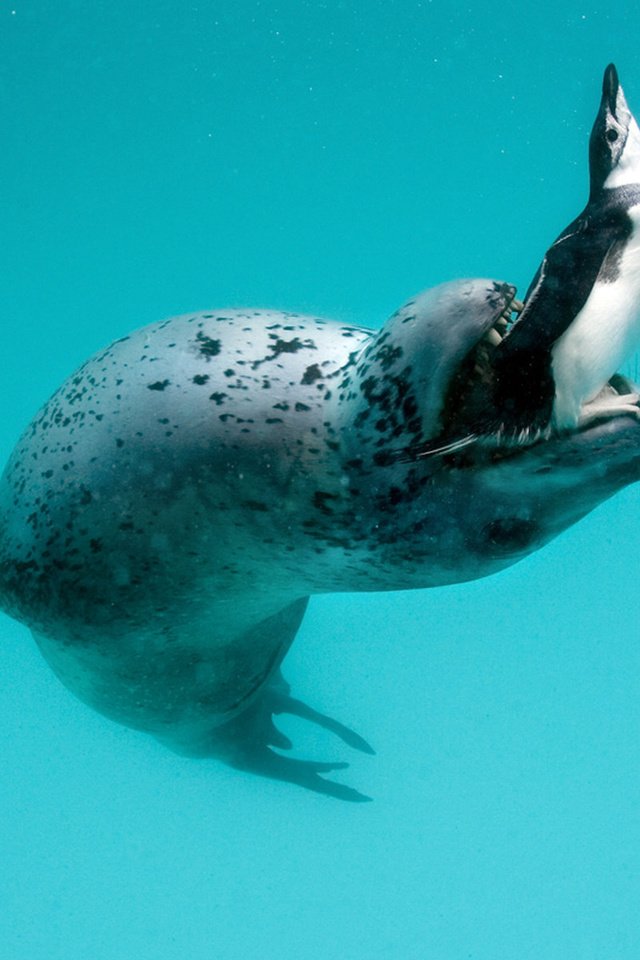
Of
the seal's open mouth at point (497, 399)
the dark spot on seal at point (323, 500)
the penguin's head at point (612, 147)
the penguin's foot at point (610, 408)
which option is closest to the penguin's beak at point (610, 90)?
the penguin's head at point (612, 147)

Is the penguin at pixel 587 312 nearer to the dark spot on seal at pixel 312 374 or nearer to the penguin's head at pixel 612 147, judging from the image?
the penguin's head at pixel 612 147

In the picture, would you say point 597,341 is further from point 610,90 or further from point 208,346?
point 208,346

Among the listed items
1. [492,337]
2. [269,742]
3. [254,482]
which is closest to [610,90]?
[492,337]

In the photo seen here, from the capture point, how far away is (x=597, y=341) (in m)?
1.52

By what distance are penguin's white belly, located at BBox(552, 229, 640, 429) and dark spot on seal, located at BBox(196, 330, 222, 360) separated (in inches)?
38.1

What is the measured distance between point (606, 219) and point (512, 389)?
32cm

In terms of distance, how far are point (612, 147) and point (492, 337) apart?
0.40 m

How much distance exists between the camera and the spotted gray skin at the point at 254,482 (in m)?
1.80

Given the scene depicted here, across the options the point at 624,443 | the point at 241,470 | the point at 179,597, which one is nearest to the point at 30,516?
the point at 179,597

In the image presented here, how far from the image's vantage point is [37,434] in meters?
2.64

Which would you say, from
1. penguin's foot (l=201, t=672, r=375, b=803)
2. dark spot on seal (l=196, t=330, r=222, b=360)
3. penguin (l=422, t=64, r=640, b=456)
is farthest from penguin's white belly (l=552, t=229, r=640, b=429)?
penguin's foot (l=201, t=672, r=375, b=803)

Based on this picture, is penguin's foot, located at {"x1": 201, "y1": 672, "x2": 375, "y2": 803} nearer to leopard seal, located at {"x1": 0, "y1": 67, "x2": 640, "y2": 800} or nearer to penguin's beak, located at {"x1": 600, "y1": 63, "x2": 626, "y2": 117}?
leopard seal, located at {"x1": 0, "y1": 67, "x2": 640, "y2": 800}

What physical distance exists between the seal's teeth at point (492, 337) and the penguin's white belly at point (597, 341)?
0.20 metres

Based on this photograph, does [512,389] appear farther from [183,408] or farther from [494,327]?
[183,408]
